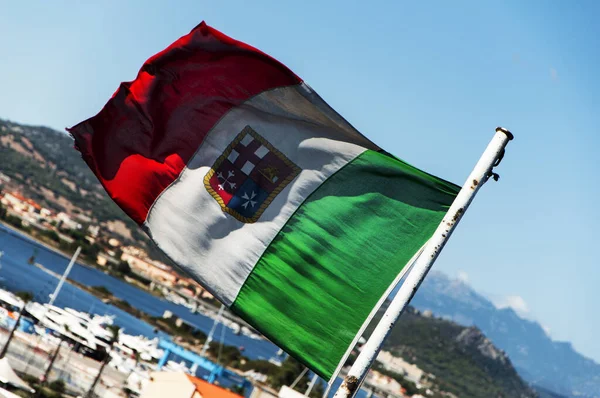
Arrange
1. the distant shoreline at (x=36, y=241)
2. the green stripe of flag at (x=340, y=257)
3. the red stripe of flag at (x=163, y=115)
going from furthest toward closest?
the distant shoreline at (x=36, y=241), the red stripe of flag at (x=163, y=115), the green stripe of flag at (x=340, y=257)

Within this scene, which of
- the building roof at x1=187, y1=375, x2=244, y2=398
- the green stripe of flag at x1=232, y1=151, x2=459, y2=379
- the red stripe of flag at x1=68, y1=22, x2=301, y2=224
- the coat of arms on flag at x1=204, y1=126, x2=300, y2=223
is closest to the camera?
the green stripe of flag at x1=232, y1=151, x2=459, y2=379

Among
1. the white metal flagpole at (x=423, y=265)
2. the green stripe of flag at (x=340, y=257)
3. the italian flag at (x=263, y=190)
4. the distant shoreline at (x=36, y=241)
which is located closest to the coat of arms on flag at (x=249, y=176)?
the italian flag at (x=263, y=190)

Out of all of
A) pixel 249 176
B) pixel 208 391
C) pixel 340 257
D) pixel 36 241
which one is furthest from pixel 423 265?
pixel 36 241

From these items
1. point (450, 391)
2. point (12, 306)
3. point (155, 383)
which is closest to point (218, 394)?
point (155, 383)

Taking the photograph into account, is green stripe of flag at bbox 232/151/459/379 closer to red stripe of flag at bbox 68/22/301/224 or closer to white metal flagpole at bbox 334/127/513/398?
white metal flagpole at bbox 334/127/513/398

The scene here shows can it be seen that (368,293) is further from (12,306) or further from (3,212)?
(3,212)

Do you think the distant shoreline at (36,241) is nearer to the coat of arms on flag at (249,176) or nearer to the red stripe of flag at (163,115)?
the red stripe of flag at (163,115)

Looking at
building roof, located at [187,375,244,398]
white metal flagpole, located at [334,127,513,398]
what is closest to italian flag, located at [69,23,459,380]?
white metal flagpole, located at [334,127,513,398]
